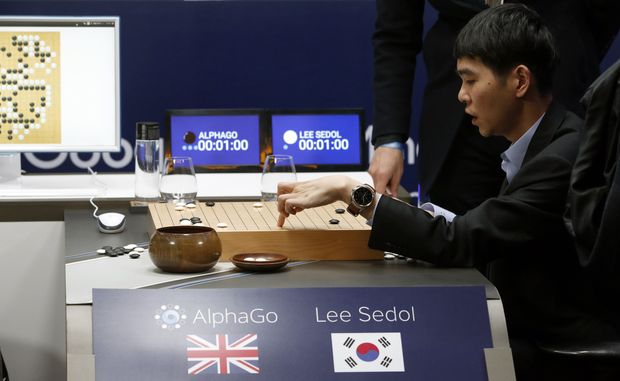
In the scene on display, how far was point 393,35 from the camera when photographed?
8.32ft

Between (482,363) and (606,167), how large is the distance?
345mm

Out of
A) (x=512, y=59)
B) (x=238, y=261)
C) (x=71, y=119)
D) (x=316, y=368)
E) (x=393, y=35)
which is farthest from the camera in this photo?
(x=71, y=119)

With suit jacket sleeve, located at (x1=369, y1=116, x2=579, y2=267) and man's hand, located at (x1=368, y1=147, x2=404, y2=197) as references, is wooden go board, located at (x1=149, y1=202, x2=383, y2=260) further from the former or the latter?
man's hand, located at (x1=368, y1=147, x2=404, y2=197)

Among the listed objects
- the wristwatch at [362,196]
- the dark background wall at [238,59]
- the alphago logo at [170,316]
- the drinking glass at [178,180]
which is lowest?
the alphago logo at [170,316]

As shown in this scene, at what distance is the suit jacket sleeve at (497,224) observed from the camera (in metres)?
1.72

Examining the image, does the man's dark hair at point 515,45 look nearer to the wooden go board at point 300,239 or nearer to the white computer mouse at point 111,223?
the wooden go board at point 300,239

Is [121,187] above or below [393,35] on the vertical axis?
below

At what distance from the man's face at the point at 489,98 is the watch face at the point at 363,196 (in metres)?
0.28

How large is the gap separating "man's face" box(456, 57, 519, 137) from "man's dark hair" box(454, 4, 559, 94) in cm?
2

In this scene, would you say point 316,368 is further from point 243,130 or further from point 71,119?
point 243,130

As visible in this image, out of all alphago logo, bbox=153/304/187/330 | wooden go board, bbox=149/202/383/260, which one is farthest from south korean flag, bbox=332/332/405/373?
wooden go board, bbox=149/202/383/260

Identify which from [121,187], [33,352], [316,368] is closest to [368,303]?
[316,368]

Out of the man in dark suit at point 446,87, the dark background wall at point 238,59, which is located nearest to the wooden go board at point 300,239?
the man in dark suit at point 446,87

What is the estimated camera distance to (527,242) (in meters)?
1.72
